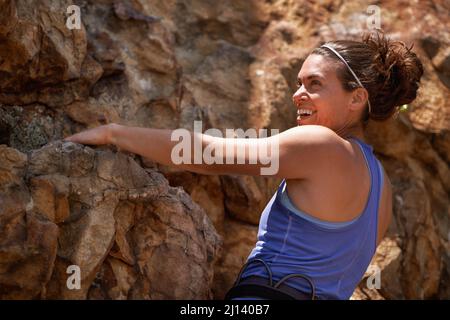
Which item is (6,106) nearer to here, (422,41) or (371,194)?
(371,194)

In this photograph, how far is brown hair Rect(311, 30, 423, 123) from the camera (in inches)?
99.7

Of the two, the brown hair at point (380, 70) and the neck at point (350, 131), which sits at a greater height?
the brown hair at point (380, 70)

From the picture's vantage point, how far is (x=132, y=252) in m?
2.53

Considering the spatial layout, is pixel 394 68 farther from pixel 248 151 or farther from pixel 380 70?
pixel 248 151

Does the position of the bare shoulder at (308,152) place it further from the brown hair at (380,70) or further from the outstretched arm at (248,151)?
the brown hair at (380,70)

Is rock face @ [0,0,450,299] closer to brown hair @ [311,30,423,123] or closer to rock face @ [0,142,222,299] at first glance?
rock face @ [0,142,222,299]

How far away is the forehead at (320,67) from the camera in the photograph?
2535 mm

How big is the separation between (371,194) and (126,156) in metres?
0.89

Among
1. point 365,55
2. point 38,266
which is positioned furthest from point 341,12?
point 38,266

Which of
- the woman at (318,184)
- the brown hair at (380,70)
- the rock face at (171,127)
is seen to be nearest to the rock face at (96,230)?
the rock face at (171,127)

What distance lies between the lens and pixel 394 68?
2582 millimetres

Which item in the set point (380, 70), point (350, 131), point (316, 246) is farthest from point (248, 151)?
point (380, 70)

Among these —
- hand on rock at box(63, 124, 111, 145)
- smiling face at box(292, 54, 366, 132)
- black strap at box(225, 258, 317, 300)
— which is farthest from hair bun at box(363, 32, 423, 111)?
hand on rock at box(63, 124, 111, 145)

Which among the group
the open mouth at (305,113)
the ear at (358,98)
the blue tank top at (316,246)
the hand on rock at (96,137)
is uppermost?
the ear at (358,98)
